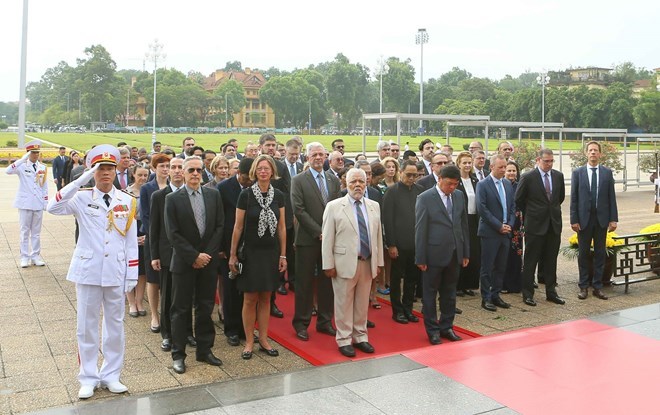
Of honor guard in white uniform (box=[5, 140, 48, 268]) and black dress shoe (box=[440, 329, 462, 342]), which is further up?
honor guard in white uniform (box=[5, 140, 48, 268])

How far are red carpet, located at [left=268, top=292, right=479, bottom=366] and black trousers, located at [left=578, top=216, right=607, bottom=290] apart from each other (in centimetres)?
255

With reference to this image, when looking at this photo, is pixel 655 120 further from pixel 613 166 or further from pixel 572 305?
pixel 572 305

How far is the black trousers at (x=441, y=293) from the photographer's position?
6699mm

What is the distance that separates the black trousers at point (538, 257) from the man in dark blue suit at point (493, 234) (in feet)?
1.06

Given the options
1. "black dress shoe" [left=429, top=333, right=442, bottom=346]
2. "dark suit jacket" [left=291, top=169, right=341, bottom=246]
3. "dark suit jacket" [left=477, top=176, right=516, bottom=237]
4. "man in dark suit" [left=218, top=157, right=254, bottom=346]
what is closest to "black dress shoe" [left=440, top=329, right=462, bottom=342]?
"black dress shoe" [left=429, top=333, right=442, bottom=346]

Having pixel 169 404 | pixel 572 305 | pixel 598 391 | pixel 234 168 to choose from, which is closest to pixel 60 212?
pixel 169 404

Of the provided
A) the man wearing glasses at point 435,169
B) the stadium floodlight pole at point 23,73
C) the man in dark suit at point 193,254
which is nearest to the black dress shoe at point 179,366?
the man in dark suit at point 193,254

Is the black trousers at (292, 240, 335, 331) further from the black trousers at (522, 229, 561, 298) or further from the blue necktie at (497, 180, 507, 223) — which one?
the black trousers at (522, 229, 561, 298)

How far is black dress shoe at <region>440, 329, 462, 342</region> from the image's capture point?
6.71 metres

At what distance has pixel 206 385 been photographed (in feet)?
17.2

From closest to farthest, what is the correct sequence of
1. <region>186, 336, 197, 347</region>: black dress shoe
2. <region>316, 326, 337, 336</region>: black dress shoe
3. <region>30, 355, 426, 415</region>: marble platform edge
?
<region>30, 355, 426, 415</region>: marble platform edge → <region>186, 336, 197, 347</region>: black dress shoe → <region>316, 326, 337, 336</region>: black dress shoe

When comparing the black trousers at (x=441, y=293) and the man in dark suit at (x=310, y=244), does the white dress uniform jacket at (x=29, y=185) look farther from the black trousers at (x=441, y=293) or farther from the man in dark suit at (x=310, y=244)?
the black trousers at (x=441, y=293)

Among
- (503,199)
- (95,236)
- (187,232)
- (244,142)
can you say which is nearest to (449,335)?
(503,199)

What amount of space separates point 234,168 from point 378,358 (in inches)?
107
